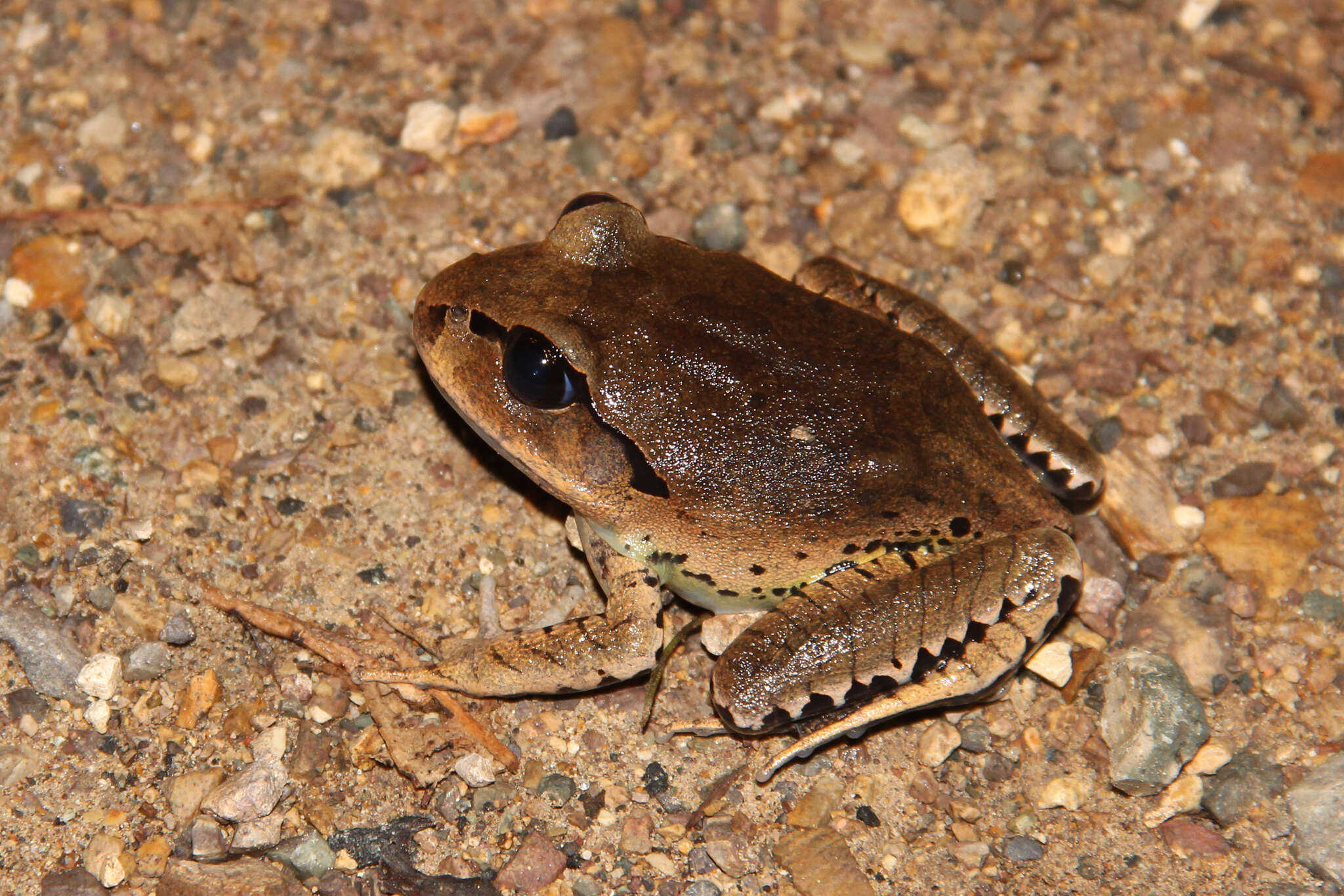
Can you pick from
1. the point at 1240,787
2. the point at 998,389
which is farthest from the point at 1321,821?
the point at 998,389

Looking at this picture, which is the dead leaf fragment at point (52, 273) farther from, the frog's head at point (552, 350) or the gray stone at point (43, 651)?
the frog's head at point (552, 350)

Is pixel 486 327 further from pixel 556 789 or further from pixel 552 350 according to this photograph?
pixel 556 789

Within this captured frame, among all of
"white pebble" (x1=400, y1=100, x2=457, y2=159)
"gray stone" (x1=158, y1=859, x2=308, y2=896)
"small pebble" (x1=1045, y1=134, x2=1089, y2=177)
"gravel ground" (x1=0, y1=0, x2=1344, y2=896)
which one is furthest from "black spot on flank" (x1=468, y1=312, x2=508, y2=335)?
"small pebble" (x1=1045, y1=134, x2=1089, y2=177)

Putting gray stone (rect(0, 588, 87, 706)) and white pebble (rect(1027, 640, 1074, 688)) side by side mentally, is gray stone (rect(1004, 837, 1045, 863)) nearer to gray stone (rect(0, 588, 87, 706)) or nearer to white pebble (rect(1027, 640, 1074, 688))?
white pebble (rect(1027, 640, 1074, 688))

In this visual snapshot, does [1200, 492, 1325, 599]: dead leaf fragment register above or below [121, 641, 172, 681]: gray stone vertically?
above

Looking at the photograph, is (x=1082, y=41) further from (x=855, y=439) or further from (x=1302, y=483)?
(x=855, y=439)
